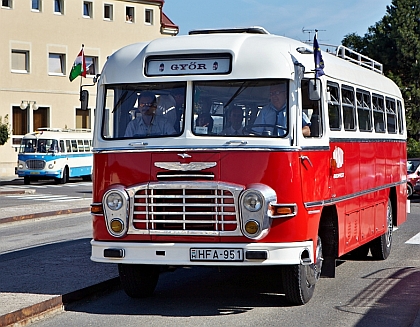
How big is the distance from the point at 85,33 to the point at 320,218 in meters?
50.7

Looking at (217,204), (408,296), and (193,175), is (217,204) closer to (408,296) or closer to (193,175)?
(193,175)

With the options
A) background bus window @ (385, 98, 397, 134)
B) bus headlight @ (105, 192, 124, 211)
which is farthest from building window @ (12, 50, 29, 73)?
bus headlight @ (105, 192, 124, 211)

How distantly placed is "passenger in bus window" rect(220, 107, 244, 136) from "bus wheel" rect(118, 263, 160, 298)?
6.30ft

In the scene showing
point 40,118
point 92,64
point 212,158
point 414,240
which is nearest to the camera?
point 212,158

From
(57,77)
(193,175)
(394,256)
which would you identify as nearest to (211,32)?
(193,175)

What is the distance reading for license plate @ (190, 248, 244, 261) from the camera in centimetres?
909

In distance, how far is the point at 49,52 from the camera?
5725 cm

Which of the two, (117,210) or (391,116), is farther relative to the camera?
(391,116)

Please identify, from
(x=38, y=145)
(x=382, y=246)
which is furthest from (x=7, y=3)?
(x=382, y=246)

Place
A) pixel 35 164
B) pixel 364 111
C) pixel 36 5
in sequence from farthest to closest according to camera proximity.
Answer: pixel 36 5, pixel 35 164, pixel 364 111

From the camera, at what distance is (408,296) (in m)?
10.6

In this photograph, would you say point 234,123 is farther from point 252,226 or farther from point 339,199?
point 339,199

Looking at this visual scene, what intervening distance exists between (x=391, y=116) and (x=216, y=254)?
6814 millimetres

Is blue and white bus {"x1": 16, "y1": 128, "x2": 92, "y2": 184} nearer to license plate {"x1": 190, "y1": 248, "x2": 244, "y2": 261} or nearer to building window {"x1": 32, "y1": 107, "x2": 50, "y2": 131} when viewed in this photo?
building window {"x1": 32, "y1": 107, "x2": 50, "y2": 131}
